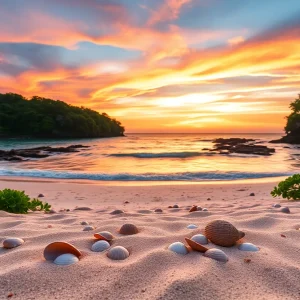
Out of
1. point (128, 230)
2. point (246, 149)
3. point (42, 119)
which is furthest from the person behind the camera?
point (42, 119)

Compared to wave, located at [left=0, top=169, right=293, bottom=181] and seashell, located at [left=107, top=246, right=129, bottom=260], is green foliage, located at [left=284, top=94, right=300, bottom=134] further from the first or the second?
seashell, located at [left=107, top=246, right=129, bottom=260]

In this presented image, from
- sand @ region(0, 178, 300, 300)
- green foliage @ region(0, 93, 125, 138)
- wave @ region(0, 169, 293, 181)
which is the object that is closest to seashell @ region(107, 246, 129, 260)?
sand @ region(0, 178, 300, 300)

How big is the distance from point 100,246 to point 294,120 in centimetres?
4874

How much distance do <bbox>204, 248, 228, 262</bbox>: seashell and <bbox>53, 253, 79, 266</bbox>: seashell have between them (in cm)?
87

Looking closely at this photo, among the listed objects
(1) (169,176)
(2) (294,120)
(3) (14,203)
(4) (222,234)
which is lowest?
(1) (169,176)

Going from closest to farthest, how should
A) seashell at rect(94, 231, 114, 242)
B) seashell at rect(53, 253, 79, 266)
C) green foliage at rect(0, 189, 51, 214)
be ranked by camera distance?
seashell at rect(53, 253, 79, 266) → seashell at rect(94, 231, 114, 242) → green foliage at rect(0, 189, 51, 214)

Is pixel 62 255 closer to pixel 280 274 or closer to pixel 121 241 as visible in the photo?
pixel 121 241

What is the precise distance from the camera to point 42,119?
220ft

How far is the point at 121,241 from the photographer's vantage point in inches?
94.0

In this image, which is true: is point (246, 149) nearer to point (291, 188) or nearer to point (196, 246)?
point (291, 188)

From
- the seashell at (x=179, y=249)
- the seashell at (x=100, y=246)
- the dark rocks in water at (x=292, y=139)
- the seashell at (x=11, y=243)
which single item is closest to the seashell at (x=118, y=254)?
the seashell at (x=100, y=246)

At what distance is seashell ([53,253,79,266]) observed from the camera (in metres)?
1.87

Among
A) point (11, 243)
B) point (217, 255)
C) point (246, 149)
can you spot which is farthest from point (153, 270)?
point (246, 149)

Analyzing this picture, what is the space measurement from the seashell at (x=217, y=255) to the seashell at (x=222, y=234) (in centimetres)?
24
